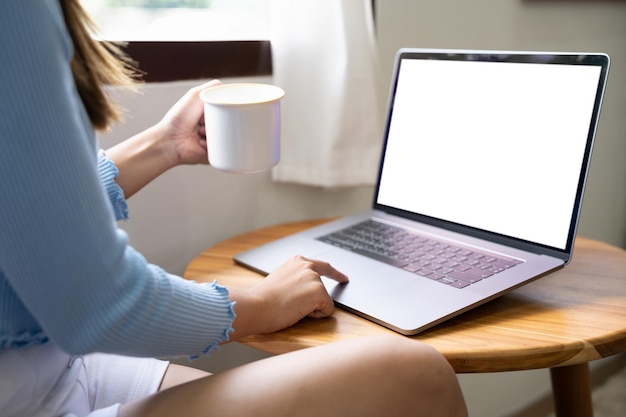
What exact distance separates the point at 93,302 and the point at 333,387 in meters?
0.22

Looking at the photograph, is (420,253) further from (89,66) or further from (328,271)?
(89,66)

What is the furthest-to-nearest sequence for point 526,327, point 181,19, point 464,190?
1. point 181,19
2. point 464,190
3. point 526,327

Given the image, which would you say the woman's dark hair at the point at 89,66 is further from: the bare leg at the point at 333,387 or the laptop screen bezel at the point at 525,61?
the laptop screen bezel at the point at 525,61

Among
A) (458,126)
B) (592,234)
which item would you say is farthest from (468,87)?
(592,234)

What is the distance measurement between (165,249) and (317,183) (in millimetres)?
298

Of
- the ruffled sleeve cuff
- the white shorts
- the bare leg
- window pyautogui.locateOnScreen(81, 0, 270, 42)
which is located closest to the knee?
the bare leg

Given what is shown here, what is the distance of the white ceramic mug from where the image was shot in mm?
801

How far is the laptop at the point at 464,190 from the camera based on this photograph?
0.78 meters

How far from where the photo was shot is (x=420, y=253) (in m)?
0.89

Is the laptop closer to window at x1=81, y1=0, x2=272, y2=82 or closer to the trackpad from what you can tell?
the trackpad

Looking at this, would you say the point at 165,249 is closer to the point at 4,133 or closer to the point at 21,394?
the point at 21,394

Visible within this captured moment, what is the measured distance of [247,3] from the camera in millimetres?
1174

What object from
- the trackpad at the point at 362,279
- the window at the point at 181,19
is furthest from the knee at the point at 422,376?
the window at the point at 181,19

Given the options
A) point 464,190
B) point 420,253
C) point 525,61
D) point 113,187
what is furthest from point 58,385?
point 525,61
